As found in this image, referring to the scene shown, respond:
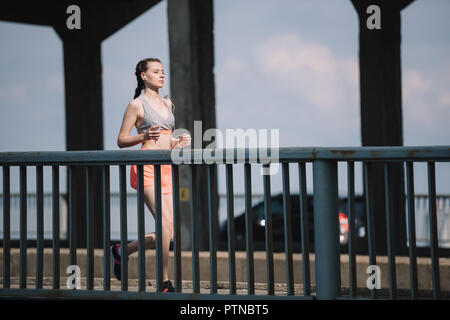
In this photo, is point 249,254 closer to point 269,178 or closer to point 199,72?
point 269,178

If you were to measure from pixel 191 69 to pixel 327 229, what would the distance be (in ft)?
19.5

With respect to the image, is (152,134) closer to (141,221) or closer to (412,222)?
(141,221)

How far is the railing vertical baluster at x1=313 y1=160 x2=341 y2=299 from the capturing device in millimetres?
4113

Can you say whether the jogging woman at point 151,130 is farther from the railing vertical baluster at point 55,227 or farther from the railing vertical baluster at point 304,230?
the railing vertical baluster at point 304,230

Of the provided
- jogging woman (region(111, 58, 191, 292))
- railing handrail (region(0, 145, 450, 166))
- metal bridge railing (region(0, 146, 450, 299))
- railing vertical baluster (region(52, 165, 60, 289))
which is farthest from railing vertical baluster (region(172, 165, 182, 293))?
railing vertical baluster (region(52, 165, 60, 289))

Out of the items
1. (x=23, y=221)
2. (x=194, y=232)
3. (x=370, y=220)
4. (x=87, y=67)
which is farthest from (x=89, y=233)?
(x=87, y=67)

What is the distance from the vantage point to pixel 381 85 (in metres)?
9.76

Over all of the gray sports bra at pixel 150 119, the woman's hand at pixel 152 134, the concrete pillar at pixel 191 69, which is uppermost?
the concrete pillar at pixel 191 69

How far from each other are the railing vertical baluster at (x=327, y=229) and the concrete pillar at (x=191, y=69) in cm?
537

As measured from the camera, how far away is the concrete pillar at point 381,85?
9664mm

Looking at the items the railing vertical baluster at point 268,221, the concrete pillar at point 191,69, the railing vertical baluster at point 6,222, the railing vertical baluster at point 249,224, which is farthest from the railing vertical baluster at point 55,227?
the concrete pillar at point 191,69

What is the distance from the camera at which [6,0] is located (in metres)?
12.2
